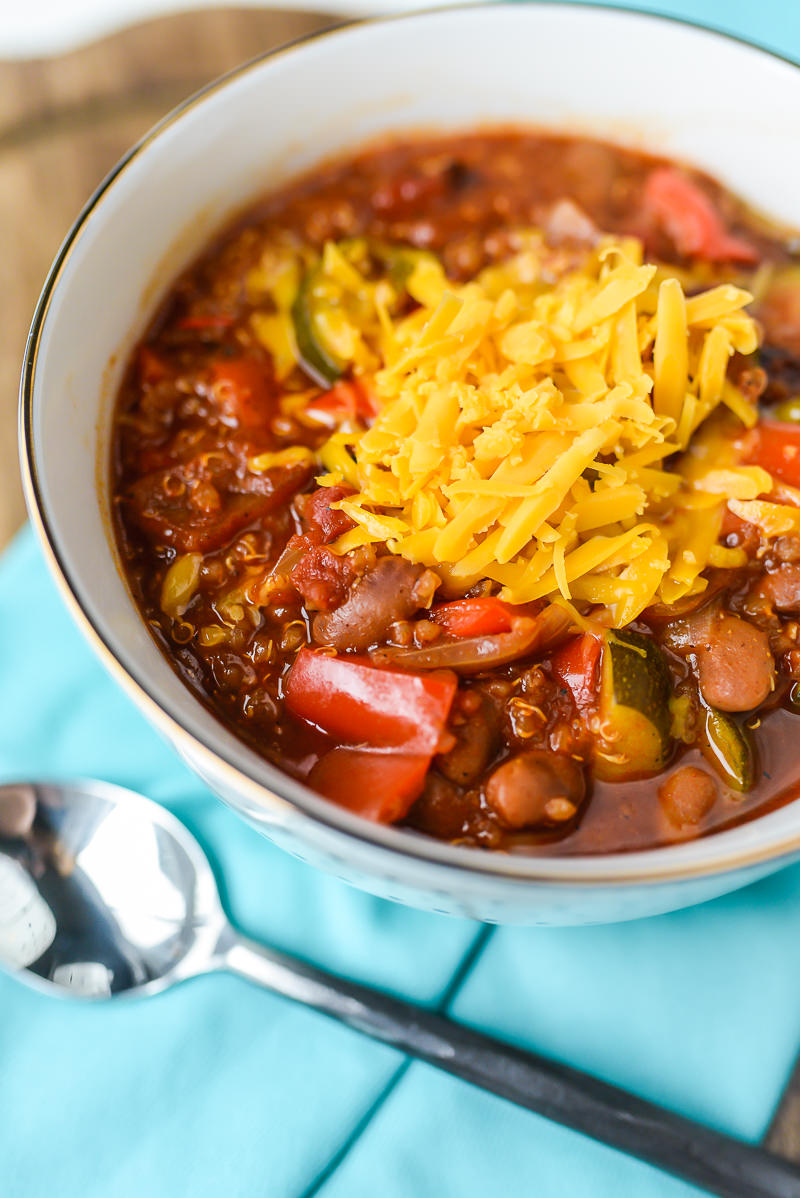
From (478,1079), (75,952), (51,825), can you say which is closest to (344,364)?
(51,825)

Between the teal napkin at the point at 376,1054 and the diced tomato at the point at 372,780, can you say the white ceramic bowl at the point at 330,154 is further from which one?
the teal napkin at the point at 376,1054

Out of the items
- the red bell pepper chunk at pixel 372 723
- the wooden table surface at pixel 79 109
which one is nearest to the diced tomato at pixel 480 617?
the red bell pepper chunk at pixel 372 723

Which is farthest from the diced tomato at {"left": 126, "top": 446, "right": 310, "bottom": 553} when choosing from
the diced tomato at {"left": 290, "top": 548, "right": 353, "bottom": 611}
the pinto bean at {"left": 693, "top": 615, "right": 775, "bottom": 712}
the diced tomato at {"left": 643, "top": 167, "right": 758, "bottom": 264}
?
the diced tomato at {"left": 643, "top": 167, "right": 758, "bottom": 264}

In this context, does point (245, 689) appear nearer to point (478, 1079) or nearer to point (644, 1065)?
point (478, 1079)

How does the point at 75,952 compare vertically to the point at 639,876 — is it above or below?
below

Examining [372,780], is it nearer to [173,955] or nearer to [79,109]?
[173,955]

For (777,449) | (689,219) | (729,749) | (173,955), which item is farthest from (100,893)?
(689,219)
